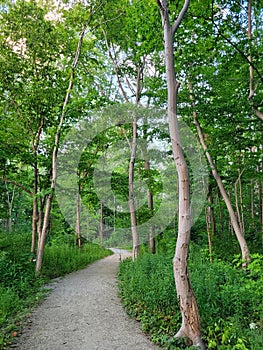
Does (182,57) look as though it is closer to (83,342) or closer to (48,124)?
(48,124)

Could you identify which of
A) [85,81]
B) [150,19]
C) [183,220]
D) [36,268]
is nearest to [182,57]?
[150,19]

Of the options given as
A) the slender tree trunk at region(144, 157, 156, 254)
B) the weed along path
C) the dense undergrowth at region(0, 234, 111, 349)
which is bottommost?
the weed along path

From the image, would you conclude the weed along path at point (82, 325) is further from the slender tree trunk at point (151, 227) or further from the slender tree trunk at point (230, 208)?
the slender tree trunk at point (151, 227)

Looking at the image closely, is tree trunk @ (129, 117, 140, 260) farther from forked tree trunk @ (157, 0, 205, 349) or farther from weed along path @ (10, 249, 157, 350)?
forked tree trunk @ (157, 0, 205, 349)

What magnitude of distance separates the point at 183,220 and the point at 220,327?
1591mm

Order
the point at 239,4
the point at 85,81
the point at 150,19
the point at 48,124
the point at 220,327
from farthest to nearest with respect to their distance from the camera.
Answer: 1. the point at 85,81
2. the point at 48,124
3. the point at 239,4
4. the point at 150,19
5. the point at 220,327

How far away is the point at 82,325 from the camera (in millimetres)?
4887

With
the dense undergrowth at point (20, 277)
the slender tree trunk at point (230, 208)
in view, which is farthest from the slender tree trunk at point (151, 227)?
the slender tree trunk at point (230, 208)

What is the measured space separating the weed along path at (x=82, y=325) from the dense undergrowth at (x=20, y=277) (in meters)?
0.26

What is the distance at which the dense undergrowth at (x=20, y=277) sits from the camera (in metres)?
4.97

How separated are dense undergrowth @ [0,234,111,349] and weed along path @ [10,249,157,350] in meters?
0.26

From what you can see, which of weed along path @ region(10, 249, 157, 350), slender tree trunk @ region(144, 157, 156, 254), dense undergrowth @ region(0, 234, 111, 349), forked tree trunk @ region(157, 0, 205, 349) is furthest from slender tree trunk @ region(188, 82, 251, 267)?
dense undergrowth @ region(0, 234, 111, 349)

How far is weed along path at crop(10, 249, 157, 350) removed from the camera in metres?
4.11

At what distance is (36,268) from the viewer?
9297 mm
